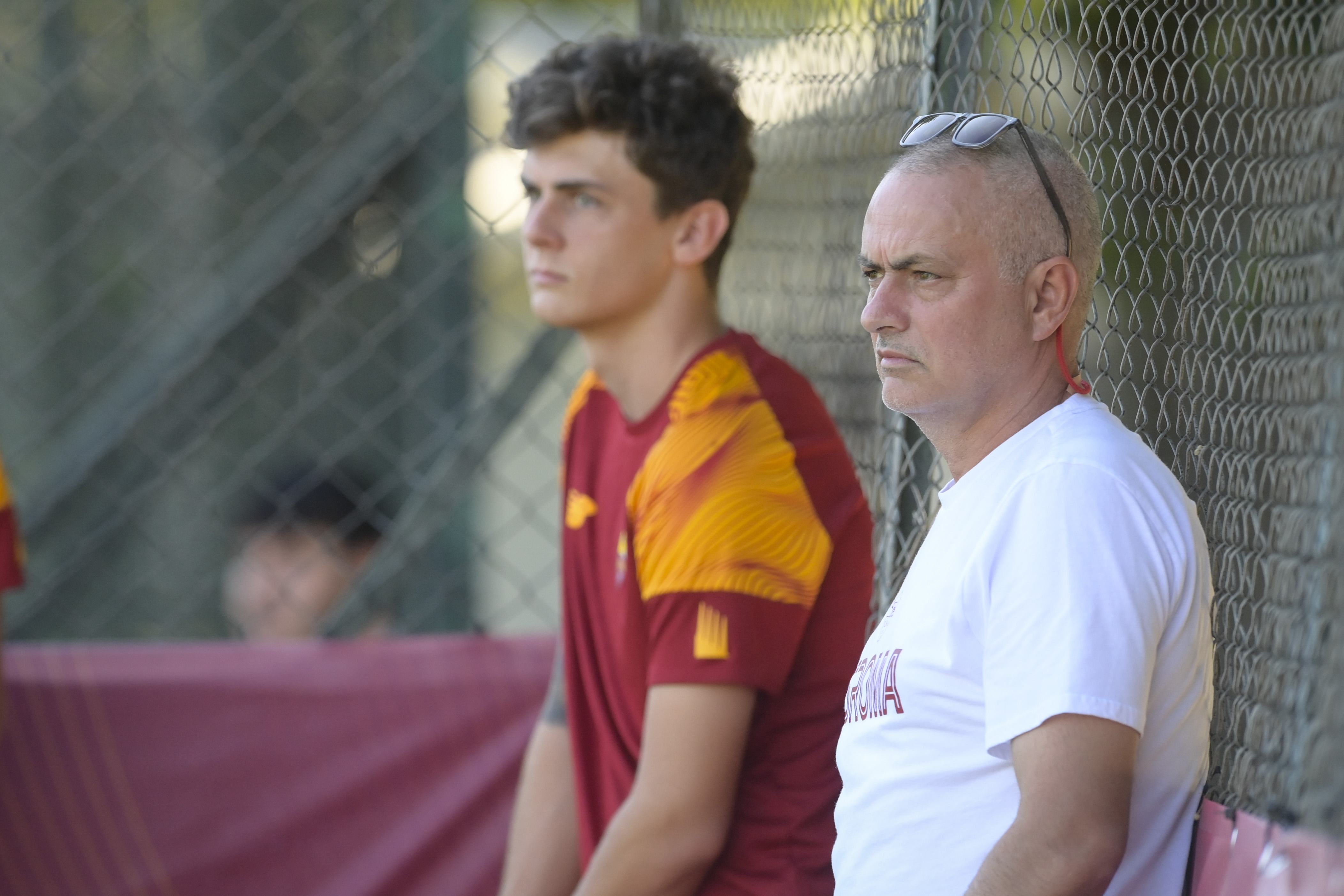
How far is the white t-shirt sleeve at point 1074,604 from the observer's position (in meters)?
1.28

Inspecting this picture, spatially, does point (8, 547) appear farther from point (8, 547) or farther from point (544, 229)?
point (544, 229)

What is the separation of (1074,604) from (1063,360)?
350 millimetres

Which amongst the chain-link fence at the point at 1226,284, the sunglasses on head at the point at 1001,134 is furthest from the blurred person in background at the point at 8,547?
the sunglasses on head at the point at 1001,134

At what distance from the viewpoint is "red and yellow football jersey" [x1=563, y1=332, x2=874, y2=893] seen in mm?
2082

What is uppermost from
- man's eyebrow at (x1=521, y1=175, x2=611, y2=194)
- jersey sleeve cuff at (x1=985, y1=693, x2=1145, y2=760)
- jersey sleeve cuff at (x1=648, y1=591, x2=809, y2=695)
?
man's eyebrow at (x1=521, y1=175, x2=611, y2=194)

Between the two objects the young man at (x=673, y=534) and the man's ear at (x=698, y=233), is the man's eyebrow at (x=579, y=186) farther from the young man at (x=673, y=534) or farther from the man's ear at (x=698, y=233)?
the man's ear at (x=698, y=233)

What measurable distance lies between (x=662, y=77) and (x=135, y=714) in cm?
180

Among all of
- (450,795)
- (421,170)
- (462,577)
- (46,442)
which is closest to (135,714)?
(450,795)

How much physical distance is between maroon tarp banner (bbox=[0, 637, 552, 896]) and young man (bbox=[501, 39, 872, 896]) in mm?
428

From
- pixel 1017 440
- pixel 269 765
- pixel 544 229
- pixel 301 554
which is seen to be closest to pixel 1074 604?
pixel 1017 440

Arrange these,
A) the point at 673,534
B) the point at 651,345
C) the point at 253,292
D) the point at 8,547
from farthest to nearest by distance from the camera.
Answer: the point at 253,292, the point at 8,547, the point at 651,345, the point at 673,534

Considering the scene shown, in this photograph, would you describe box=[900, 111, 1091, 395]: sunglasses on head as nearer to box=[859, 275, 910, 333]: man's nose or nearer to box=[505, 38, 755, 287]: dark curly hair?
box=[859, 275, 910, 333]: man's nose

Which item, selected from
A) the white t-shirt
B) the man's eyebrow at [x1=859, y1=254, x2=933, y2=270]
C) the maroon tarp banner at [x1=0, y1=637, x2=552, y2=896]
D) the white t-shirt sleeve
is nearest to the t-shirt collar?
the white t-shirt

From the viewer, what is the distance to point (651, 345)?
2.43m
